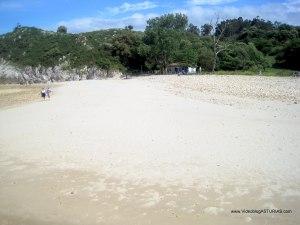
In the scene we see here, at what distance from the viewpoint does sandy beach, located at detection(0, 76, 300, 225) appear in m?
10.2

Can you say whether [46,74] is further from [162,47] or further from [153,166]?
[153,166]

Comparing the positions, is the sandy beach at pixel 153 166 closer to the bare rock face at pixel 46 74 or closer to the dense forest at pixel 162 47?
the dense forest at pixel 162 47

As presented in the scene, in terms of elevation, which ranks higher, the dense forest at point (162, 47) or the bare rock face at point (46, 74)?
the dense forest at point (162, 47)

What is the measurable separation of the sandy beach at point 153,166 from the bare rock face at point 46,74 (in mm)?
63802

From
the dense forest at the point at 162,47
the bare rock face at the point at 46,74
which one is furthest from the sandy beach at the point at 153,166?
the bare rock face at the point at 46,74

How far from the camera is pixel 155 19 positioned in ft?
246

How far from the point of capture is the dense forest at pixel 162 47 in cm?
7050

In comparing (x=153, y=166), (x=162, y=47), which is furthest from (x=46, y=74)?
(x=153, y=166)

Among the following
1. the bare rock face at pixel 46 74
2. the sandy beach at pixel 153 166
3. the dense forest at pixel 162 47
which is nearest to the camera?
the sandy beach at pixel 153 166

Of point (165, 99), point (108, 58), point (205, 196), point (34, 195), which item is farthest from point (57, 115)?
point (108, 58)

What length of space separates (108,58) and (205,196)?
285ft

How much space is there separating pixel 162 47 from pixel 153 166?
58.9 metres

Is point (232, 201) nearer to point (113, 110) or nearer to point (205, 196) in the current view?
point (205, 196)

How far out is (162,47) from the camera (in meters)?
70.7
